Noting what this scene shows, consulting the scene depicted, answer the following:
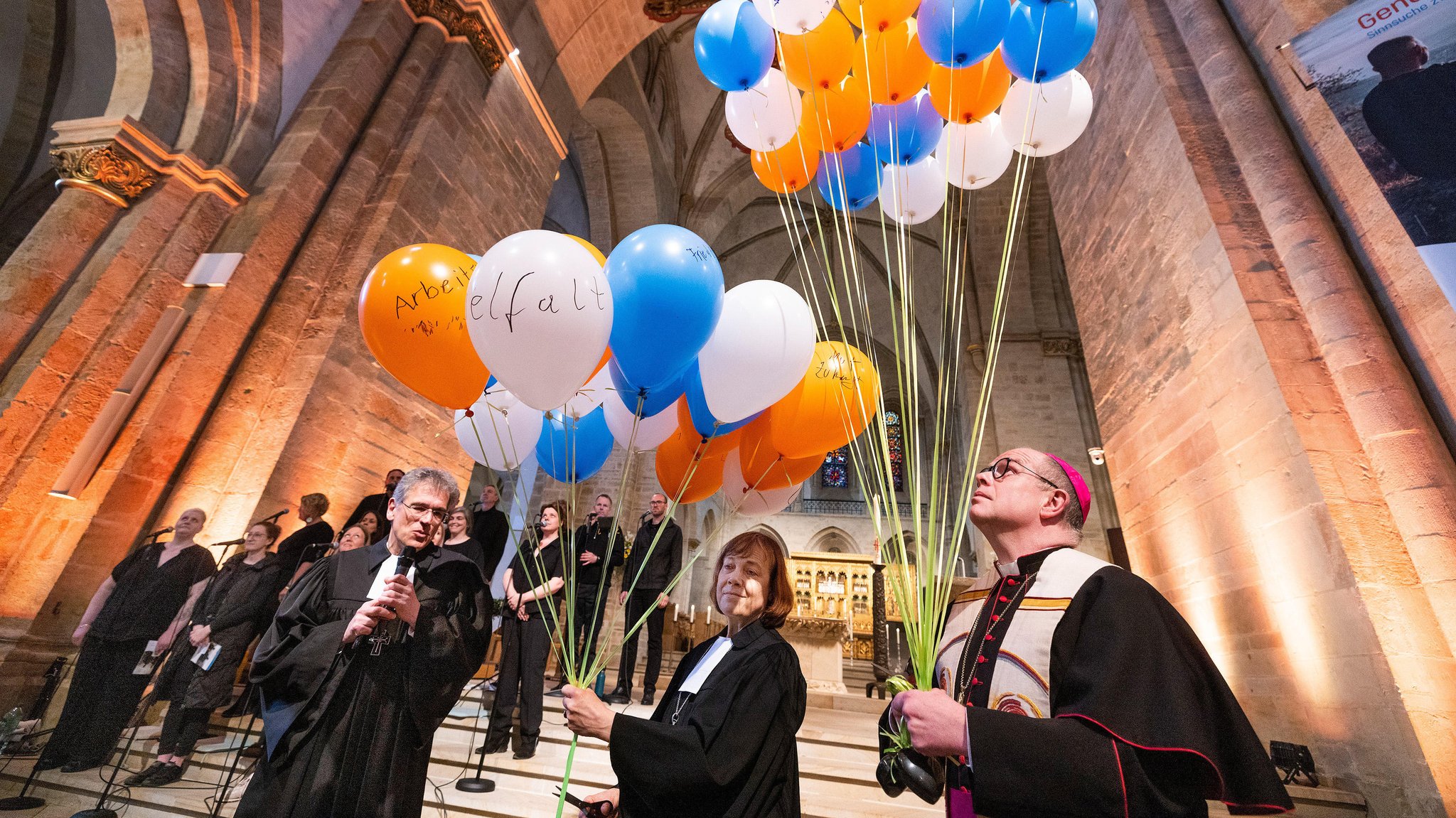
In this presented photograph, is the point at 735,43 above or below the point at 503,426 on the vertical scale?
above

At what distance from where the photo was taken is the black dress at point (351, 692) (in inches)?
66.7

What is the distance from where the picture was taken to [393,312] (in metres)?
2.18

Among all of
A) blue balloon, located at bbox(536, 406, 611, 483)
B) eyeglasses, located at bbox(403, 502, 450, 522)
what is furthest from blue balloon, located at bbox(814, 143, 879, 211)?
eyeglasses, located at bbox(403, 502, 450, 522)

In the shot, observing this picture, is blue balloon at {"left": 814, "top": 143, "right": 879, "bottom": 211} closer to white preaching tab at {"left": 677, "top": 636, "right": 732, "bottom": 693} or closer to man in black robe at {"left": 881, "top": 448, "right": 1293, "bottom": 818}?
white preaching tab at {"left": 677, "top": 636, "right": 732, "bottom": 693}

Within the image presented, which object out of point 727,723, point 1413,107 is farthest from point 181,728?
point 1413,107

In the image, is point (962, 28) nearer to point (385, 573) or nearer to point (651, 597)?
point (385, 573)

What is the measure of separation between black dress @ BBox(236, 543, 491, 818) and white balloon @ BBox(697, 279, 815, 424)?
109 cm

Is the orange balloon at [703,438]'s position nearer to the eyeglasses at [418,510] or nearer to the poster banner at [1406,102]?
the eyeglasses at [418,510]

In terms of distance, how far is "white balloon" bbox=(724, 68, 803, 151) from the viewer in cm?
323

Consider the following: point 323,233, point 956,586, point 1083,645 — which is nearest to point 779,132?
point 1083,645

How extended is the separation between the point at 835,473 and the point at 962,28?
1807 centimetres

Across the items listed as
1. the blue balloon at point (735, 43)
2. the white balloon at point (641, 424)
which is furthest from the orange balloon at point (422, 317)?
the blue balloon at point (735, 43)

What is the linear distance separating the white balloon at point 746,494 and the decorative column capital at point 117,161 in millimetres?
5032

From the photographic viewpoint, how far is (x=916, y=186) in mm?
3500
